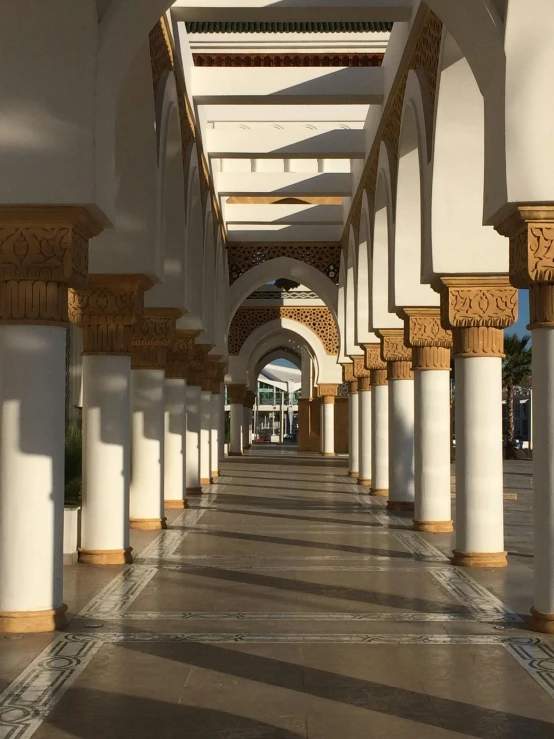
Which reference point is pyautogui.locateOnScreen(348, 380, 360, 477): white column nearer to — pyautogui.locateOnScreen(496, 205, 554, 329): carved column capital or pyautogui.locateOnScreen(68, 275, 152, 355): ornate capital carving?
pyautogui.locateOnScreen(68, 275, 152, 355): ornate capital carving

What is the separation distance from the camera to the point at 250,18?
26.3ft

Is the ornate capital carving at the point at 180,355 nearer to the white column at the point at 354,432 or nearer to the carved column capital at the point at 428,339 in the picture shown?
the carved column capital at the point at 428,339

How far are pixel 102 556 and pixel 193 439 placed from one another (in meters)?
5.88

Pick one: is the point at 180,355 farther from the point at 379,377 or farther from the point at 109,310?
the point at 109,310

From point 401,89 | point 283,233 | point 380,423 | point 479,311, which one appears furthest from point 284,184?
point 479,311

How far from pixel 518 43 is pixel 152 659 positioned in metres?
3.40

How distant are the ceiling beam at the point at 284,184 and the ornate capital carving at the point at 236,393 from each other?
10952mm

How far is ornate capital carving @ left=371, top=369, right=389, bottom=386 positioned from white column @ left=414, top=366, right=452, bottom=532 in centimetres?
368

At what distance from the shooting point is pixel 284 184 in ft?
48.1

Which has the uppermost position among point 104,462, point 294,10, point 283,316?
point 294,10

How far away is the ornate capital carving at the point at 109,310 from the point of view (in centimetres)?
723

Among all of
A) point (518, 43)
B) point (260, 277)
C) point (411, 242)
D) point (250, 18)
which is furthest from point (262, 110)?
point (518, 43)

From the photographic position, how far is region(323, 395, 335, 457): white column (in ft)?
81.6

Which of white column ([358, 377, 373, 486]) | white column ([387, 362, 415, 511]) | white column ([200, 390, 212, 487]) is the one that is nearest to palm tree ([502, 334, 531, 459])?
white column ([358, 377, 373, 486])
